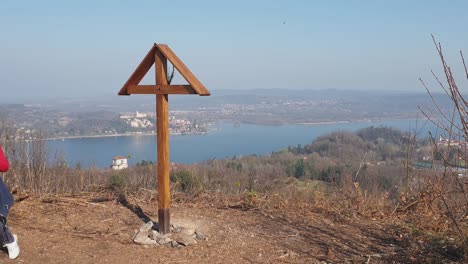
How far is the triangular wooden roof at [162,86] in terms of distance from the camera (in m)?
4.43

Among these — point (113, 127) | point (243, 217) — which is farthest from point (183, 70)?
point (113, 127)

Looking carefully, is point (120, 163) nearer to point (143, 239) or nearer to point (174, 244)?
point (143, 239)

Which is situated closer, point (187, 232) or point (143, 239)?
point (143, 239)

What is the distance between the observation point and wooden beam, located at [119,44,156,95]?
15.7 feet

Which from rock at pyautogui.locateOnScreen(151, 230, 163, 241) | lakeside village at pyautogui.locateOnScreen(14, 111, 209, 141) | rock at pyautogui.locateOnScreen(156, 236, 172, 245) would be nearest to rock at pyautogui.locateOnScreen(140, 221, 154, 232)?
rock at pyautogui.locateOnScreen(151, 230, 163, 241)

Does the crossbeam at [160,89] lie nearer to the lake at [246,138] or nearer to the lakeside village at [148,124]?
the lake at [246,138]

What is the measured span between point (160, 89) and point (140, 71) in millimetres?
388

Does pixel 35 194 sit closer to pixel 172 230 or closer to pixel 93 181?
pixel 93 181

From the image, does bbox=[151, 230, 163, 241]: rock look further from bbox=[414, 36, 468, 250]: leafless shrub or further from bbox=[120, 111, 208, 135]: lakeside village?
bbox=[120, 111, 208, 135]: lakeside village

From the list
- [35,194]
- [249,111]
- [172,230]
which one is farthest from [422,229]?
[249,111]

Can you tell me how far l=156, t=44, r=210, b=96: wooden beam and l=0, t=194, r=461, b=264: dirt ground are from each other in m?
1.61

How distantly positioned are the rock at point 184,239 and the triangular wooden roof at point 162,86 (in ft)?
4.96

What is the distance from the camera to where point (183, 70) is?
4543 millimetres

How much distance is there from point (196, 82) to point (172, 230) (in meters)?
1.69
